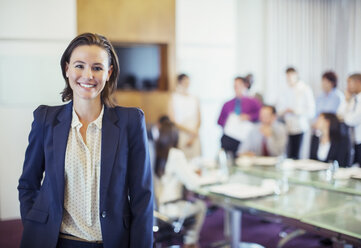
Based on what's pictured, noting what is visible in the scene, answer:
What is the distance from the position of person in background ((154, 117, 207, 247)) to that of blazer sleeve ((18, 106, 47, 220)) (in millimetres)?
1819

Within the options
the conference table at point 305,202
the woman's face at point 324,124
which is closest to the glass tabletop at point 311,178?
the conference table at point 305,202

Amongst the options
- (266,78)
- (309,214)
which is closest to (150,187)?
(309,214)

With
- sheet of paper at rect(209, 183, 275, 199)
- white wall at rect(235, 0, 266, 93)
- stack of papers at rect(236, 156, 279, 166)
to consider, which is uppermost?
white wall at rect(235, 0, 266, 93)

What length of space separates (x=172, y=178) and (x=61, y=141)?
6.66 ft

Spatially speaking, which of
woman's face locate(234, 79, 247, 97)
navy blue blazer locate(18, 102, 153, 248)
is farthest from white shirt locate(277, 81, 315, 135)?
navy blue blazer locate(18, 102, 153, 248)

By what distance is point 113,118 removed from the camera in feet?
5.18

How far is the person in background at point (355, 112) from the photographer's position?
4500 millimetres

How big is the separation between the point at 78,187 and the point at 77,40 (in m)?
0.49

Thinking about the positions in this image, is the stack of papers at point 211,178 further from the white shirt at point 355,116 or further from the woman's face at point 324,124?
the white shirt at point 355,116

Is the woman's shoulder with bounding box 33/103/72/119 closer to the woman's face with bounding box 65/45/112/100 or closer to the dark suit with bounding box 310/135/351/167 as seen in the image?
the woman's face with bounding box 65/45/112/100

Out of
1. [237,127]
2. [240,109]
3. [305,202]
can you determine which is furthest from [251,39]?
[305,202]

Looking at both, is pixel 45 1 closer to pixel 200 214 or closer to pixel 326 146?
pixel 200 214

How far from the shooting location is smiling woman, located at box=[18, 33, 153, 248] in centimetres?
150

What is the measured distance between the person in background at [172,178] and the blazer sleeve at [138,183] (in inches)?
69.2
